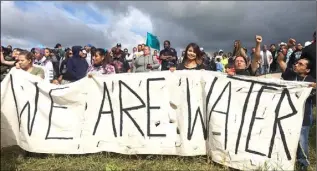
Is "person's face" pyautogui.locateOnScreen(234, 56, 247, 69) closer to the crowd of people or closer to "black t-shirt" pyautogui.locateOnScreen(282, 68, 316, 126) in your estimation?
the crowd of people

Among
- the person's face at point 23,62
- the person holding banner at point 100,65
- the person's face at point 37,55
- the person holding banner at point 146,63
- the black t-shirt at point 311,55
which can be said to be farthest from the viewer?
the person's face at point 37,55

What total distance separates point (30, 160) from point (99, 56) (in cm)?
215

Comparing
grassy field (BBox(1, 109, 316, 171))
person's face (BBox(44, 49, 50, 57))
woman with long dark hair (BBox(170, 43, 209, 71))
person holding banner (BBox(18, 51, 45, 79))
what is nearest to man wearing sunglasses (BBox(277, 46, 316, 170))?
grassy field (BBox(1, 109, 316, 171))

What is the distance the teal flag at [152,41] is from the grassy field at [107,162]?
675cm

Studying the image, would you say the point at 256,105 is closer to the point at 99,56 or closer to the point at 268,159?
the point at 268,159

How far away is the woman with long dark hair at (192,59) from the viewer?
5.82m

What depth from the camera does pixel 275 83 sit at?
5141 mm

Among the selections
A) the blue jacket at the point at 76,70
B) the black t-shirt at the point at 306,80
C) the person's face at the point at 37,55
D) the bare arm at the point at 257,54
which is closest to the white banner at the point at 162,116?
the black t-shirt at the point at 306,80

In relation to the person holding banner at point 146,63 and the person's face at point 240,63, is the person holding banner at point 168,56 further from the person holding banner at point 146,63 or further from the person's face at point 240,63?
the person's face at point 240,63

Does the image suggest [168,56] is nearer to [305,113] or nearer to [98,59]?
[98,59]

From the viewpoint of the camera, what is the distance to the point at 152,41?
40.1 ft

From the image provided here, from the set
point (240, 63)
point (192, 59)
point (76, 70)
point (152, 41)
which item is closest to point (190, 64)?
point (192, 59)

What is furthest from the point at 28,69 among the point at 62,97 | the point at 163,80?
the point at 163,80

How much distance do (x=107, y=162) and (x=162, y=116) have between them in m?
1.06
